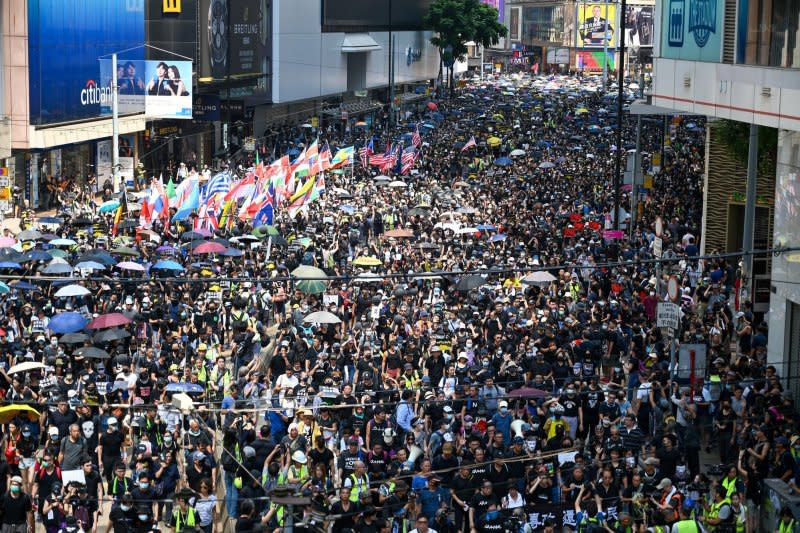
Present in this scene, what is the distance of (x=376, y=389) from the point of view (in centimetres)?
2086

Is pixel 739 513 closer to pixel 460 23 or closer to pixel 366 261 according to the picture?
pixel 366 261

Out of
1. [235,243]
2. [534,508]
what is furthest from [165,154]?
[534,508]

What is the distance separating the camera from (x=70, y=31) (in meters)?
52.8

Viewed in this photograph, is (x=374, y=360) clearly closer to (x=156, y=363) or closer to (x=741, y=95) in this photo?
(x=156, y=363)

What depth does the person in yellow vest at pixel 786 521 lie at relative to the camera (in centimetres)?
1498

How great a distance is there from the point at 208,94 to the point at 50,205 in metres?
13.1

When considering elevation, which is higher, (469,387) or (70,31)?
(70,31)

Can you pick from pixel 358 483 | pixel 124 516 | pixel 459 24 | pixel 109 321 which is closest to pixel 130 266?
pixel 109 321

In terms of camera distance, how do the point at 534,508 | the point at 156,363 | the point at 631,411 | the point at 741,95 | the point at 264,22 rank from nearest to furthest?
the point at 534,508, the point at 631,411, the point at 156,363, the point at 741,95, the point at 264,22

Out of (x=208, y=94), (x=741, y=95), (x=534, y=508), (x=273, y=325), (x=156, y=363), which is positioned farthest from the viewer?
(x=208, y=94)

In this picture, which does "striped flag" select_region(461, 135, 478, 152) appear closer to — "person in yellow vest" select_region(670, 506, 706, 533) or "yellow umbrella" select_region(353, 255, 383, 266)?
"yellow umbrella" select_region(353, 255, 383, 266)

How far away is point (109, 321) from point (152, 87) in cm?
3200

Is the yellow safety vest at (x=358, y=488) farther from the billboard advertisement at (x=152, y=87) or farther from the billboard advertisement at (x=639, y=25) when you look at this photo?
the billboard advertisement at (x=639, y=25)

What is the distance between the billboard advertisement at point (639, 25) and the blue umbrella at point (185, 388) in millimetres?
140147
